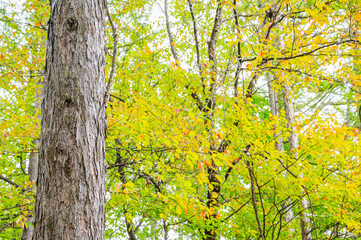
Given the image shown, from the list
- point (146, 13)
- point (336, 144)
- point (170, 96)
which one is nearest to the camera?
point (336, 144)

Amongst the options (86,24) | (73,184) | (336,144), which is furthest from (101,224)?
(336,144)

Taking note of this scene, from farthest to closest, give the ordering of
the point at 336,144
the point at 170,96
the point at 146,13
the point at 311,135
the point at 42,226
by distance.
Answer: the point at 146,13, the point at 170,96, the point at 311,135, the point at 336,144, the point at 42,226

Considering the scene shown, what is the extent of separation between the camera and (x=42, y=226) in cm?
138

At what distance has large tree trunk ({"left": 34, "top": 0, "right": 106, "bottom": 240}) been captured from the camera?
1396 millimetres

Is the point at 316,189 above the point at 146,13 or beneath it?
beneath

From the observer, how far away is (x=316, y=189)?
324 cm

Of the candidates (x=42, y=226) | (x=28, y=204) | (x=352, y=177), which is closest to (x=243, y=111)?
(x=352, y=177)

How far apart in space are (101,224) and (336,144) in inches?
117

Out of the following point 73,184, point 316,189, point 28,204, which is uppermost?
point 28,204

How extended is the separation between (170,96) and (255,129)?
2.48 meters

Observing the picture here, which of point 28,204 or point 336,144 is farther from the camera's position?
point 28,204

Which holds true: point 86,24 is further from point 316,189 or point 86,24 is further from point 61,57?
point 316,189

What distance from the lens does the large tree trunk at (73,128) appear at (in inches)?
54.9

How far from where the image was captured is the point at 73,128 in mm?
1507
